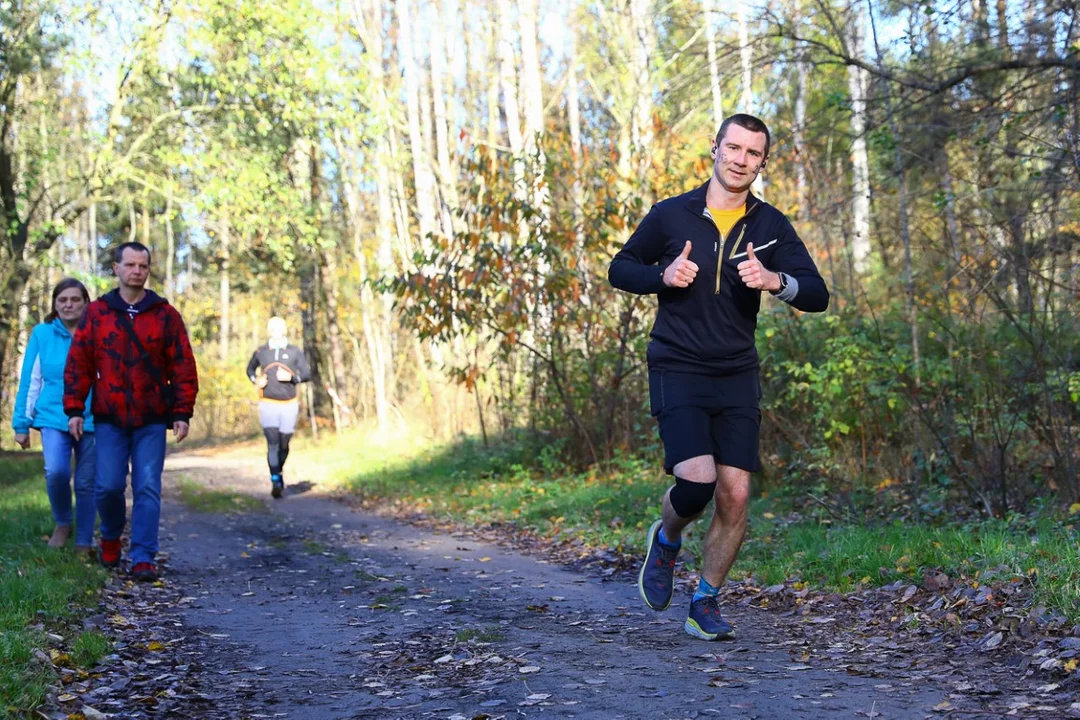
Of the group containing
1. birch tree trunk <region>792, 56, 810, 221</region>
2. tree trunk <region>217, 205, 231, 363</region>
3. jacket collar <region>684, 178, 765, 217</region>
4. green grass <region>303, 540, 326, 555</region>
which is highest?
tree trunk <region>217, 205, 231, 363</region>

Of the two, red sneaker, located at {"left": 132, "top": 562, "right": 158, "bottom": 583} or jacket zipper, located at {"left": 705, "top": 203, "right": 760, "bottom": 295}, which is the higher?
jacket zipper, located at {"left": 705, "top": 203, "right": 760, "bottom": 295}

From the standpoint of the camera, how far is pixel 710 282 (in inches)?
208

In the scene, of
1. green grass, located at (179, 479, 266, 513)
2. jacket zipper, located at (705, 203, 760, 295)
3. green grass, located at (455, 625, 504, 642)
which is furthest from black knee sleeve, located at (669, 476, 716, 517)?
green grass, located at (179, 479, 266, 513)

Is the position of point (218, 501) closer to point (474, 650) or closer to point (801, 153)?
point (801, 153)

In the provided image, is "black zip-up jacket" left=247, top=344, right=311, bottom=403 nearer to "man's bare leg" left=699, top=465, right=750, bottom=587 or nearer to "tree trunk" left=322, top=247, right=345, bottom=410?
"man's bare leg" left=699, top=465, right=750, bottom=587

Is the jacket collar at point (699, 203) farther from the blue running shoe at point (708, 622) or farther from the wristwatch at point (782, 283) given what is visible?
the blue running shoe at point (708, 622)

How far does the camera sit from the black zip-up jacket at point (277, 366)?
→ 15.6 m

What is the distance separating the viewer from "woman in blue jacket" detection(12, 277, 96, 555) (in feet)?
28.6

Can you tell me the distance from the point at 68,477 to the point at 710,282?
19.6 ft

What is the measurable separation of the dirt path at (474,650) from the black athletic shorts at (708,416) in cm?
91

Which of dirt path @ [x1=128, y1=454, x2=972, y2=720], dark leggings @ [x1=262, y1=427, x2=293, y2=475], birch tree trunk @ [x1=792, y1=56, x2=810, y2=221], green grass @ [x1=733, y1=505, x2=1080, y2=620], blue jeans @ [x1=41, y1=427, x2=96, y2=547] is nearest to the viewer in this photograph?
dirt path @ [x1=128, y1=454, x2=972, y2=720]

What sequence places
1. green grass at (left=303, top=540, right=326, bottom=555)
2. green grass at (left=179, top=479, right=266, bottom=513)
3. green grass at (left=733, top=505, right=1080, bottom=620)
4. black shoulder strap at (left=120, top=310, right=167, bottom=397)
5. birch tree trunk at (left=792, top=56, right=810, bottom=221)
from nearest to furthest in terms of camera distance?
green grass at (left=733, top=505, right=1080, bottom=620), black shoulder strap at (left=120, top=310, right=167, bottom=397), green grass at (left=303, top=540, right=326, bottom=555), birch tree trunk at (left=792, top=56, right=810, bottom=221), green grass at (left=179, top=479, right=266, bottom=513)

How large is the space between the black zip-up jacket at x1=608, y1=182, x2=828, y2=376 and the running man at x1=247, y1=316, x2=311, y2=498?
10820mm

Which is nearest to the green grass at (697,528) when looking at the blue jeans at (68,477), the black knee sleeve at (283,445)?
the black knee sleeve at (283,445)
